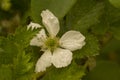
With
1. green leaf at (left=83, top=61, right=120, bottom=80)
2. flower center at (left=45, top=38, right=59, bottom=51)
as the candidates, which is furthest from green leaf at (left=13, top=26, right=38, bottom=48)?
green leaf at (left=83, top=61, right=120, bottom=80)

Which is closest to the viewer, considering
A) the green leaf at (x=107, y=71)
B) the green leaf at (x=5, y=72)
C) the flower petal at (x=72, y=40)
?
the green leaf at (x=5, y=72)

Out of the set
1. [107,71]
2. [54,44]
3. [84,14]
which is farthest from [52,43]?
[107,71]

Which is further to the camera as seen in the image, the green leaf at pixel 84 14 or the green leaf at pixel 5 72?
the green leaf at pixel 84 14

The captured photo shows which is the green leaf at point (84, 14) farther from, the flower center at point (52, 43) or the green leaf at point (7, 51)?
the green leaf at point (7, 51)

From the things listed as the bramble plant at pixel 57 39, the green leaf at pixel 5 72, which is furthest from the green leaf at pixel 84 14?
the green leaf at pixel 5 72

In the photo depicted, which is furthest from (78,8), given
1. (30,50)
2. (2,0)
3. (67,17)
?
(2,0)

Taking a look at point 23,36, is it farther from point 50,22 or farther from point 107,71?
point 107,71

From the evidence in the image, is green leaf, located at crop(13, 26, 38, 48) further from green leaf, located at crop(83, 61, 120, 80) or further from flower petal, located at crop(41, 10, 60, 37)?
green leaf, located at crop(83, 61, 120, 80)

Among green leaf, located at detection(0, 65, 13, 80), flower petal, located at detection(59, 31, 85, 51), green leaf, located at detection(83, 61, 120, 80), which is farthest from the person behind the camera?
green leaf, located at detection(83, 61, 120, 80)
